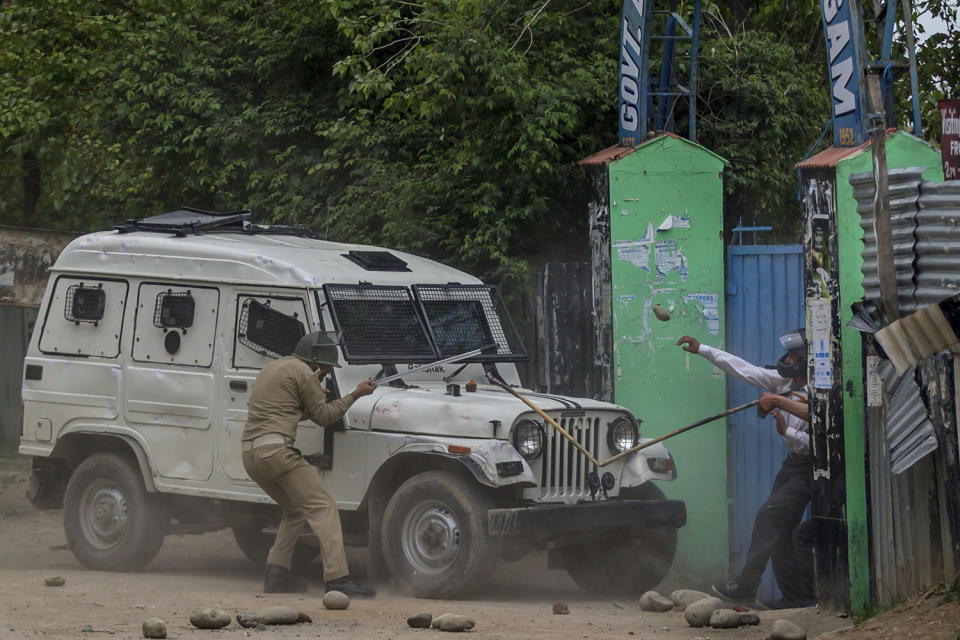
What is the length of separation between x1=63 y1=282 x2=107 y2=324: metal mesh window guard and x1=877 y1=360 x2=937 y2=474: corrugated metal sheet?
5.54 m

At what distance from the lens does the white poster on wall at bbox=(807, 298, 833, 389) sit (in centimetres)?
713

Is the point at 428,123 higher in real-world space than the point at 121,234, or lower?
higher

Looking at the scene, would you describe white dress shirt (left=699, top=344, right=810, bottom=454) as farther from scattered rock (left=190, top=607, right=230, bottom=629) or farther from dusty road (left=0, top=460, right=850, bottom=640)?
scattered rock (left=190, top=607, right=230, bottom=629)

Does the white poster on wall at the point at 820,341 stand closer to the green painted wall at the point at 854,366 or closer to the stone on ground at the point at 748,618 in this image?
the green painted wall at the point at 854,366

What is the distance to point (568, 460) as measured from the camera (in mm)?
8250

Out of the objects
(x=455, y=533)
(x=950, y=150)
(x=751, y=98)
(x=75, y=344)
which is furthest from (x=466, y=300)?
(x=950, y=150)

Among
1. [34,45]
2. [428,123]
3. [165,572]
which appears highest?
[34,45]

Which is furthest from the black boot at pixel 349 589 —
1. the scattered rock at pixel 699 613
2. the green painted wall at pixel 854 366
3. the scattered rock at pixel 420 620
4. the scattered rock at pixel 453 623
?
the green painted wall at pixel 854 366

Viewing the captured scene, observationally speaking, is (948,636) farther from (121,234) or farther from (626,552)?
(121,234)

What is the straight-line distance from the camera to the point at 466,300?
9.45 metres

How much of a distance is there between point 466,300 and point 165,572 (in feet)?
9.51

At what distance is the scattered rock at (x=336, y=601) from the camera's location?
24.6 feet

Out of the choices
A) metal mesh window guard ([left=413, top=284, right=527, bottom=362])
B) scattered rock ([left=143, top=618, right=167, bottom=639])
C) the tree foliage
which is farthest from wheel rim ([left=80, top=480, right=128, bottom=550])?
the tree foliage

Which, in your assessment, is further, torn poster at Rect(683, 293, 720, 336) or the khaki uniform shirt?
torn poster at Rect(683, 293, 720, 336)
